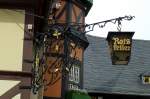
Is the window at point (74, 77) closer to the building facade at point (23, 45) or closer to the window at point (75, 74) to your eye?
the window at point (75, 74)

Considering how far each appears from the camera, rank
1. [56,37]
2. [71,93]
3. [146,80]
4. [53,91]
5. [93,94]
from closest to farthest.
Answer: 1. [56,37]
2. [71,93]
3. [53,91]
4. [93,94]
5. [146,80]

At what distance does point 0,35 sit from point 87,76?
723 inches

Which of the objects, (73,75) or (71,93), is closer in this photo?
(71,93)

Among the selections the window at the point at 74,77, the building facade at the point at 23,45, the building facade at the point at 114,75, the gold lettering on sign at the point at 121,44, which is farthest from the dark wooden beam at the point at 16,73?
the building facade at the point at 114,75

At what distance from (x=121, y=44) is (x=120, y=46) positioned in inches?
6.7

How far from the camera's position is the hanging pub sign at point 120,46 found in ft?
44.0

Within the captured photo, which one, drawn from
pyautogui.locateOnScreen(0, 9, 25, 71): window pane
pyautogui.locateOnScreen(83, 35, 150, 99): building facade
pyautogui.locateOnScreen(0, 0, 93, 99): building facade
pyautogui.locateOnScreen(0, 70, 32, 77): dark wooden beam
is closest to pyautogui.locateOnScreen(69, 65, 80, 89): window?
pyautogui.locateOnScreen(83, 35, 150, 99): building facade

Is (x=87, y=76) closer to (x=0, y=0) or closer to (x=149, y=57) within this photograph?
(x=149, y=57)

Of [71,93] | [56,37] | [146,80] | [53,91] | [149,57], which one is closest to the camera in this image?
[56,37]

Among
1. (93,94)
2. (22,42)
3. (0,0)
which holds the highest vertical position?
(0,0)

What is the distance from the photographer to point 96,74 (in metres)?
30.5

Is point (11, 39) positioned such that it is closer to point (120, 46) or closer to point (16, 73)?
point (16, 73)

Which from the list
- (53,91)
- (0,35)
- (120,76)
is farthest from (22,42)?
(120,76)

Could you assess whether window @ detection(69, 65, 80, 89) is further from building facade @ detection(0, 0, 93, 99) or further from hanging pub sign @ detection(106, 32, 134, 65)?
building facade @ detection(0, 0, 93, 99)
